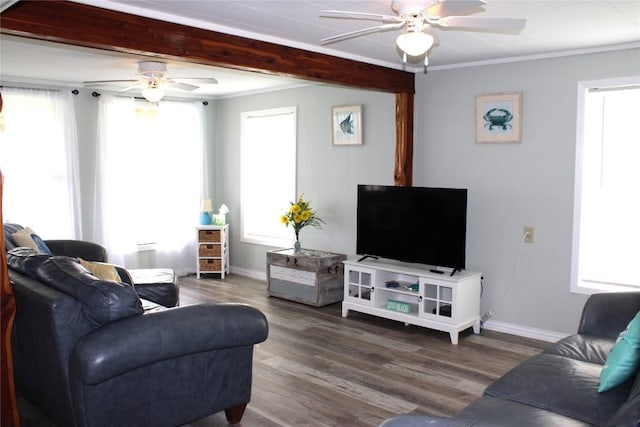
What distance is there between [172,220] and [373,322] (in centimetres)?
328

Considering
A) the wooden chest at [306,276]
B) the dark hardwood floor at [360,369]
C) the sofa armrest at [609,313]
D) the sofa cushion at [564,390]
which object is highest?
the sofa armrest at [609,313]

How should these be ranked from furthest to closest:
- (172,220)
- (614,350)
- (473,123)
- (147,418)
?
(172,220) < (473,123) < (147,418) < (614,350)

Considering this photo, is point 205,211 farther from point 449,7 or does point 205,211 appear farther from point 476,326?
point 449,7

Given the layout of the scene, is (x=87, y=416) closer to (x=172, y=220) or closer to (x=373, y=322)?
(x=373, y=322)

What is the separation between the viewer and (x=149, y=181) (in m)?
6.95

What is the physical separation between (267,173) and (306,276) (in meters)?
1.84

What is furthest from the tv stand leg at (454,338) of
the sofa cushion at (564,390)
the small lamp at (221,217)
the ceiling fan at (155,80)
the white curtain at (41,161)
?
the white curtain at (41,161)

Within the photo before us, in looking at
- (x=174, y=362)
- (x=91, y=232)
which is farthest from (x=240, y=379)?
(x=91, y=232)

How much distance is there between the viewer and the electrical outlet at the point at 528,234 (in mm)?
4625

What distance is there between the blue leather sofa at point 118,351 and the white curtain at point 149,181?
361cm

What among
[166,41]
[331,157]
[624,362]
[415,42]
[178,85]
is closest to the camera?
[624,362]

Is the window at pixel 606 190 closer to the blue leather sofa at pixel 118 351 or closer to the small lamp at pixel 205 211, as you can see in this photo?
the blue leather sofa at pixel 118 351

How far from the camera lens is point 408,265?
17.3 feet

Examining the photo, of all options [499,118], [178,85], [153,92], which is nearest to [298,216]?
[178,85]
